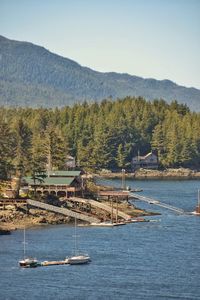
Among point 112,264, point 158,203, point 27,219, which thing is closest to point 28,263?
→ point 112,264

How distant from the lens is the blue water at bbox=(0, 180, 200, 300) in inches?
3307

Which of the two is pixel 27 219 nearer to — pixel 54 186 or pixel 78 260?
pixel 54 186

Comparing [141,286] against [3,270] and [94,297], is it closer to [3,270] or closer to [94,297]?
[94,297]

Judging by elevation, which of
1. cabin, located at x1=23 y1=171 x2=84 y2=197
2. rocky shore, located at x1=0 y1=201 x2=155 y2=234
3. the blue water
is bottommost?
the blue water

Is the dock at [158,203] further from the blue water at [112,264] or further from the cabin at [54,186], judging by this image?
the cabin at [54,186]

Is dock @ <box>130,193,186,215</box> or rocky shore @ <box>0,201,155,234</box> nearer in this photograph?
rocky shore @ <box>0,201,155,234</box>

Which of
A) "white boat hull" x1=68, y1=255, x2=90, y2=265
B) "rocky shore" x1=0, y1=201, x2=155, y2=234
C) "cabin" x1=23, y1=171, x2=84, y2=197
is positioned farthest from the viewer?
"cabin" x1=23, y1=171, x2=84, y2=197

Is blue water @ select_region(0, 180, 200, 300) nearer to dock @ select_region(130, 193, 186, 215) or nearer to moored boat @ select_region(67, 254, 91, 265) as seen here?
moored boat @ select_region(67, 254, 91, 265)

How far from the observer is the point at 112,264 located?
96.0 metres

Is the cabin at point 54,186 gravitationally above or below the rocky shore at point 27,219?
above

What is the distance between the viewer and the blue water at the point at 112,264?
8400 centimetres

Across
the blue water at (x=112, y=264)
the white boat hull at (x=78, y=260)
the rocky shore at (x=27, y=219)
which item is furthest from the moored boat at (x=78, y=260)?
the rocky shore at (x=27, y=219)

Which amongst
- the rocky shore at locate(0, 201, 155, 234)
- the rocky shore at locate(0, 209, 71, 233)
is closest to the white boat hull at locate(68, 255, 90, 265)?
the rocky shore at locate(0, 201, 155, 234)

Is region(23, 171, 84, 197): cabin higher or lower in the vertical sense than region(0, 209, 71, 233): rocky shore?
higher
